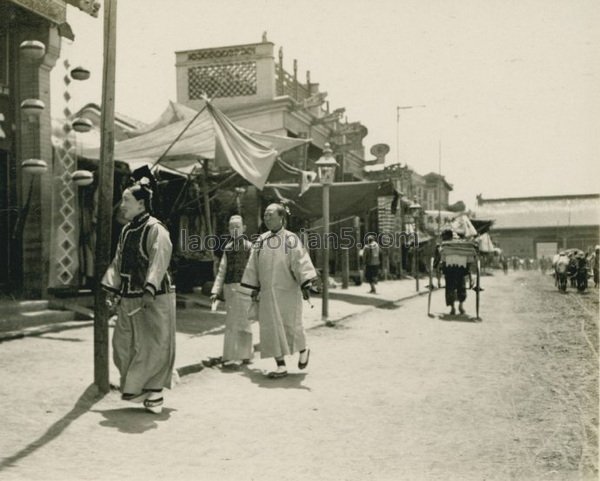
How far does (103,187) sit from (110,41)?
4.33ft

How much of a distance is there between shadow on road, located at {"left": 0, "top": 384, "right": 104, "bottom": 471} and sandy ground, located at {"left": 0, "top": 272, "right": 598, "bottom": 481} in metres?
0.02

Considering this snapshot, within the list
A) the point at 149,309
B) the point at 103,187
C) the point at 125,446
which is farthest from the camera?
the point at 103,187

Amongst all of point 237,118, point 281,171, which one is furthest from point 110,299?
point 237,118

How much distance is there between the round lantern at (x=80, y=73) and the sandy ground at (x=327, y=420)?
15.0ft

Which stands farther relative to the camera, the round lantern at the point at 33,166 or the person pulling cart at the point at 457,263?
the person pulling cart at the point at 457,263

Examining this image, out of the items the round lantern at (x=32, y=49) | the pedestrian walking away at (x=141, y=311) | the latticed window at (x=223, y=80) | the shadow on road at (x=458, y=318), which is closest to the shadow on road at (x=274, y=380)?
the pedestrian walking away at (x=141, y=311)

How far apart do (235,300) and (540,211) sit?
2639 inches

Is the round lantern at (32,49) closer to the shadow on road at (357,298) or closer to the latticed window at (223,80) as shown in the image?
the shadow on road at (357,298)

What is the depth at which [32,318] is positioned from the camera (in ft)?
31.5

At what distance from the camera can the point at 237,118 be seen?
2055 cm

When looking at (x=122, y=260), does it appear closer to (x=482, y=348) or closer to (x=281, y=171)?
(x=482, y=348)

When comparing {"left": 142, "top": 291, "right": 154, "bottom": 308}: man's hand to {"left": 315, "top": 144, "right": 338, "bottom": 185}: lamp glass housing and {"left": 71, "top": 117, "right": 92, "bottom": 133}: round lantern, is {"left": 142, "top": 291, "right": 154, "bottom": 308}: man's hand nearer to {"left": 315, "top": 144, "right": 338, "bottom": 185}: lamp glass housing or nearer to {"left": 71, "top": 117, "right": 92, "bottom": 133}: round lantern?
{"left": 71, "top": 117, "right": 92, "bottom": 133}: round lantern

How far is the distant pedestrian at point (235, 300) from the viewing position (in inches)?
303

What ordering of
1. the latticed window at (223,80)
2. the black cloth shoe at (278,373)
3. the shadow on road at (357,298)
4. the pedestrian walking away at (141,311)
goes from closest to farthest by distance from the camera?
the pedestrian walking away at (141,311) < the black cloth shoe at (278,373) < the shadow on road at (357,298) < the latticed window at (223,80)
